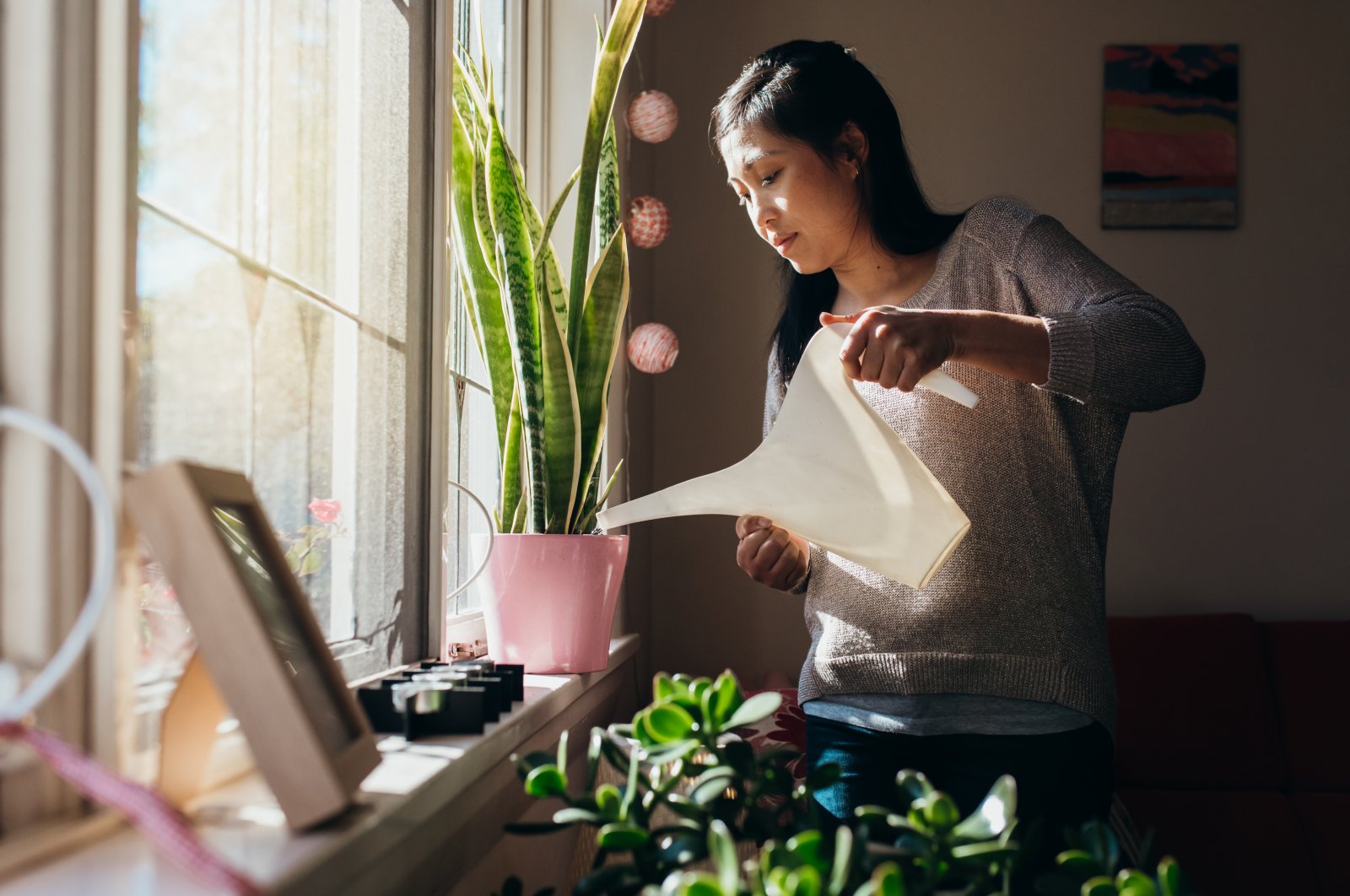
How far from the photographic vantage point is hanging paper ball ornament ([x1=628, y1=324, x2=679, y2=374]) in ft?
7.39

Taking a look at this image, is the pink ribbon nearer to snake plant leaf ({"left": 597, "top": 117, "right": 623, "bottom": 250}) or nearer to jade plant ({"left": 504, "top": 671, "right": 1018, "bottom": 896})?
jade plant ({"left": 504, "top": 671, "right": 1018, "bottom": 896})

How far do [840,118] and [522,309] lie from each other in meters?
0.46

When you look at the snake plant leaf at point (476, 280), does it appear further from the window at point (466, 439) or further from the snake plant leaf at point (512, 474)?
the window at point (466, 439)

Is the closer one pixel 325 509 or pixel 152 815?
pixel 152 815

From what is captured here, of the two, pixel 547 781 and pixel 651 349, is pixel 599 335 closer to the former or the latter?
pixel 651 349

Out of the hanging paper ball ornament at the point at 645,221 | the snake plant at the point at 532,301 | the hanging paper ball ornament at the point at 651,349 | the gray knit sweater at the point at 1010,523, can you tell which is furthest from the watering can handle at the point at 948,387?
the hanging paper ball ornament at the point at 645,221

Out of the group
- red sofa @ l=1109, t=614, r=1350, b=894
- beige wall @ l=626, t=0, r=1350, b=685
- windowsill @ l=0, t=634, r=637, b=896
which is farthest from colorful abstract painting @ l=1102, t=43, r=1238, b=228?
windowsill @ l=0, t=634, r=637, b=896

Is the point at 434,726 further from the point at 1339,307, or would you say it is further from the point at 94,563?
the point at 1339,307

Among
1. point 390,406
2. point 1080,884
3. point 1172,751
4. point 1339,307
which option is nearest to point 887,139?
point 390,406

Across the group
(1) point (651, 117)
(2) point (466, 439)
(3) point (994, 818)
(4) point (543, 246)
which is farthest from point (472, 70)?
(3) point (994, 818)

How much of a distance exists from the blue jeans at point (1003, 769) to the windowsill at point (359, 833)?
364 millimetres

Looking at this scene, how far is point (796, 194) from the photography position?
1286mm

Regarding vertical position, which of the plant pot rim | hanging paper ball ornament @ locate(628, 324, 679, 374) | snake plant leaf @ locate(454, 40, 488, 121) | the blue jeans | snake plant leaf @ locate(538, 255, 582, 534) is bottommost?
the blue jeans

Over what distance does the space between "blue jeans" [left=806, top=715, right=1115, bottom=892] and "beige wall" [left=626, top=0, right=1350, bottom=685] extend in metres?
1.52
